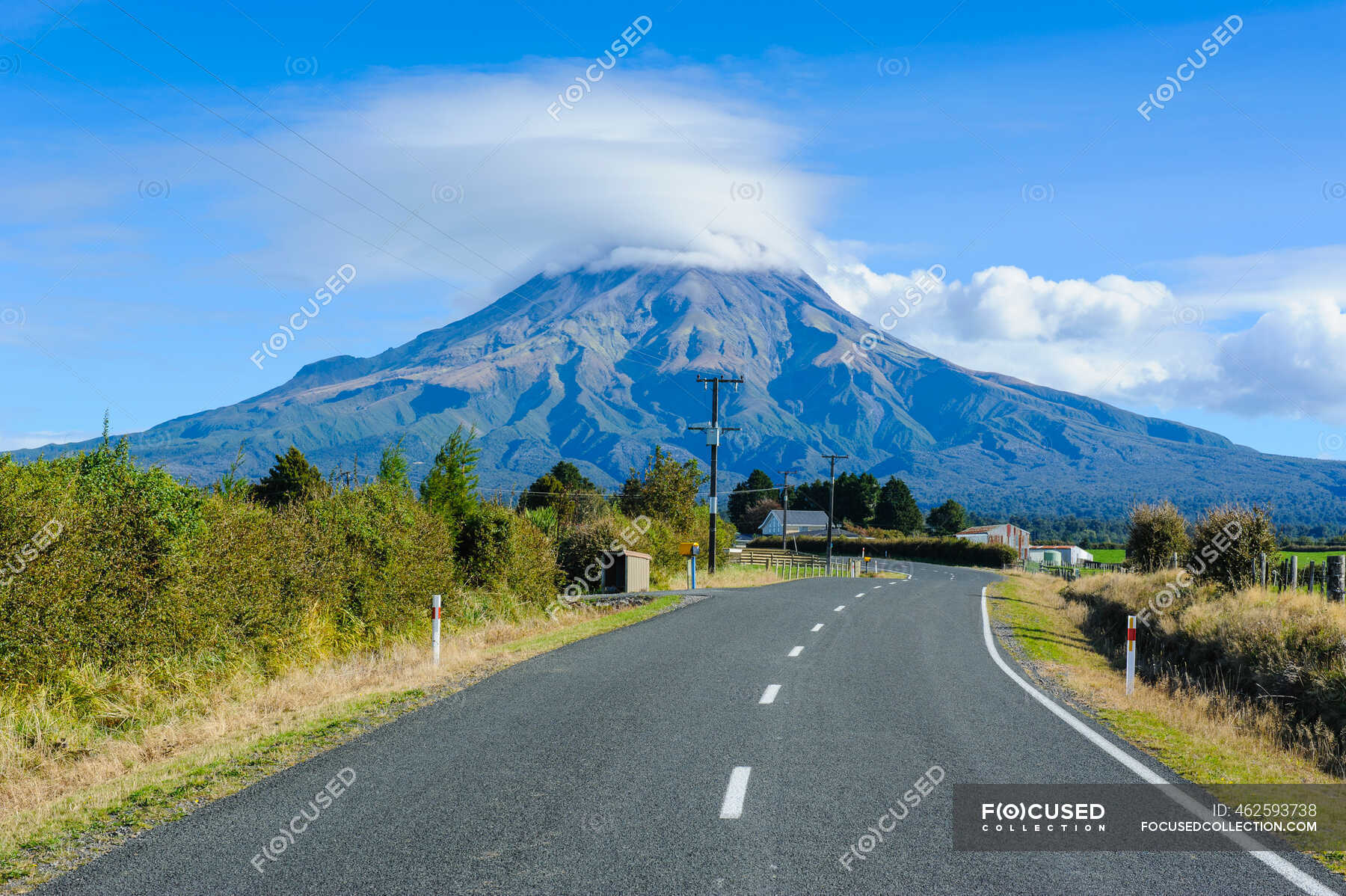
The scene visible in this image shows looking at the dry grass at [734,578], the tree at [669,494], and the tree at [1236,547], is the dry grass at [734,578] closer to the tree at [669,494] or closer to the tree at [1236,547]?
the tree at [669,494]

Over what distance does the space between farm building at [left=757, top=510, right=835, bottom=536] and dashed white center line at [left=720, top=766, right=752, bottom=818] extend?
135077 millimetres

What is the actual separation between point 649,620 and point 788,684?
31.4ft

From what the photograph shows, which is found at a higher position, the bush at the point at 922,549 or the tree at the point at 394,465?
the tree at the point at 394,465

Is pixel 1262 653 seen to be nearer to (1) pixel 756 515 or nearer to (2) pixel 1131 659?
(2) pixel 1131 659

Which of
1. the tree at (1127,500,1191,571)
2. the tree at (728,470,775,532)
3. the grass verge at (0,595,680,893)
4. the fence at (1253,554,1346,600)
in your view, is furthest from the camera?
the tree at (728,470,775,532)

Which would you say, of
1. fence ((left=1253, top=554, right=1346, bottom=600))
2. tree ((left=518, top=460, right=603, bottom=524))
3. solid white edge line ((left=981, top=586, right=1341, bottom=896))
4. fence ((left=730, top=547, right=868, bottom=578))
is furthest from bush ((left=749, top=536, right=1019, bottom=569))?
solid white edge line ((left=981, top=586, right=1341, bottom=896))

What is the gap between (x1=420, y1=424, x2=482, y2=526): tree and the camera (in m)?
36.8

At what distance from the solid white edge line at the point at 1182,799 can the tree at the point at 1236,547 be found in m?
14.8

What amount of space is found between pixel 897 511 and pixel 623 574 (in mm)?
111701

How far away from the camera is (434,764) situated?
8.02 meters

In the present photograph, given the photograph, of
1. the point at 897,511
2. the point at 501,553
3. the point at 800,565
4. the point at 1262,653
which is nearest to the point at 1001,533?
the point at 897,511

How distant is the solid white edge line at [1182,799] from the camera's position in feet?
17.8

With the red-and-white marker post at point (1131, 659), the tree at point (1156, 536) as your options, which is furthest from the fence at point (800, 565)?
the red-and-white marker post at point (1131, 659)

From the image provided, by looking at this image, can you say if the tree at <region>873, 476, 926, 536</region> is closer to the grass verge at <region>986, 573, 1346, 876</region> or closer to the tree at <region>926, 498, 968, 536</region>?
the tree at <region>926, 498, 968, 536</region>
